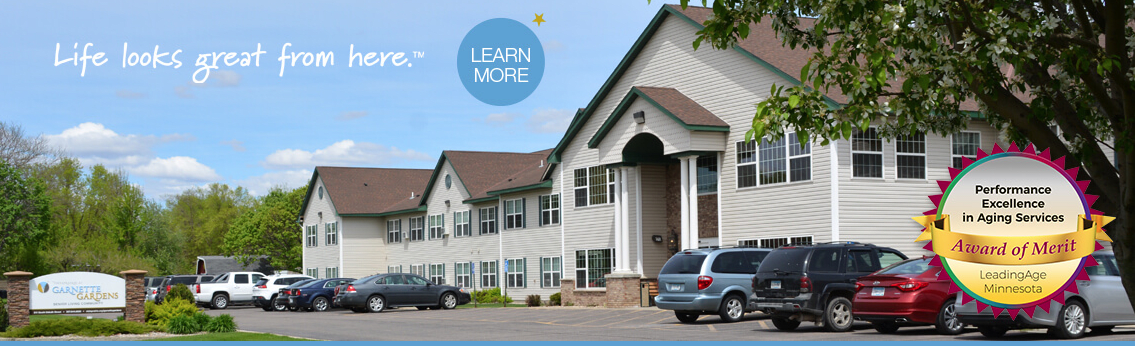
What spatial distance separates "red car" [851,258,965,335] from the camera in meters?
17.3

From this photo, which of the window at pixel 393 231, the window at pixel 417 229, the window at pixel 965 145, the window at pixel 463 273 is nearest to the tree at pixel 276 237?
the window at pixel 393 231

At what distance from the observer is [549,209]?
43.8 m

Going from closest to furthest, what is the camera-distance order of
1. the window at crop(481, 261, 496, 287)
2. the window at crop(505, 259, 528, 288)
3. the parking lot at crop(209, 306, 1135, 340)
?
the parking lot at crop(209, 306, 1135, 340) → the window at crop(505, 259, 528, 288) → the window at crop(481, 261, 496, 287)

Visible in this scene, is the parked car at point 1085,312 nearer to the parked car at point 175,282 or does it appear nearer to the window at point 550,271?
the window at point 550,271

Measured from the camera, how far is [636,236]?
35.6m

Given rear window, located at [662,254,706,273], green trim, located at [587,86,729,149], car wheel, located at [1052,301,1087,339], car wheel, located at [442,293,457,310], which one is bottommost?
car wheel, located at [442,293,457,310]

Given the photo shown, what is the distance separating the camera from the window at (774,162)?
96.5ft

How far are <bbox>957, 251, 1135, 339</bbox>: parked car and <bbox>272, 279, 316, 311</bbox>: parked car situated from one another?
28.8m

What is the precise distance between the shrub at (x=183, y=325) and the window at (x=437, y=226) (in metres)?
29.6

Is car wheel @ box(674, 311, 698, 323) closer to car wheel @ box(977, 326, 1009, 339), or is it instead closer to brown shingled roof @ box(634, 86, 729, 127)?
brown shingled roof @ box(634, 86, 729, 127)

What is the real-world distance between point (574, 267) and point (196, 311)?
18.0m

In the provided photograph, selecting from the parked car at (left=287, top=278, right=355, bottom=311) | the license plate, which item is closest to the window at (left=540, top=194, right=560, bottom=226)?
the parked car at (left=287, top=278, right=355, bottom=311)

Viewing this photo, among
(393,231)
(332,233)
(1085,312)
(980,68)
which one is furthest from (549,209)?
(980,68)

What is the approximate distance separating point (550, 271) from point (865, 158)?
17978mm
